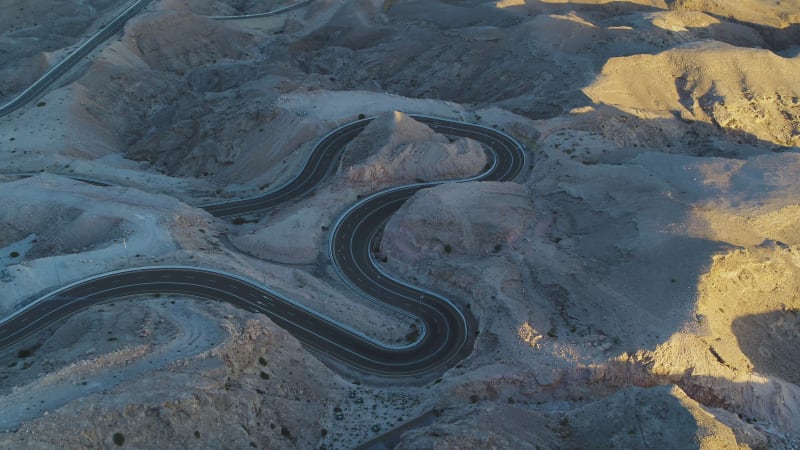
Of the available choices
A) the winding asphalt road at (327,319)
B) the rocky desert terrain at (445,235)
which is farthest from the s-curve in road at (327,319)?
the rocky desert terrain at (445,235)

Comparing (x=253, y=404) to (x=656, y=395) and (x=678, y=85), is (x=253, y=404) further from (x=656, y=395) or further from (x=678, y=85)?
(x=678, y=85)

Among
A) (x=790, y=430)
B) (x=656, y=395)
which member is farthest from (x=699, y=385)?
(x=656, y=395)

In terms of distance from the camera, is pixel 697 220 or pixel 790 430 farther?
pixel 697 220

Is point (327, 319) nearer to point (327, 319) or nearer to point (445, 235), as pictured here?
point (327, 319)

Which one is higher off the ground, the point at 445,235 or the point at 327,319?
the point at 445,235

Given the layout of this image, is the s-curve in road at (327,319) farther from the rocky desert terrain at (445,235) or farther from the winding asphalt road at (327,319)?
the rocky desert terrain at (445,235)

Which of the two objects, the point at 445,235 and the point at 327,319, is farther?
the point at 445,235

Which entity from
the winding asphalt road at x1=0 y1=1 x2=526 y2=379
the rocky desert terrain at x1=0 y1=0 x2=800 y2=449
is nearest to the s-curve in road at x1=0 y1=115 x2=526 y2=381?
the winding asphalt road at x1=0 y1=1 x2=526 y2=379

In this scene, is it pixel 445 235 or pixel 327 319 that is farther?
pixel 445 235

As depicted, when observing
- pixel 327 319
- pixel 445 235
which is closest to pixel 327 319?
pixel 327 319
